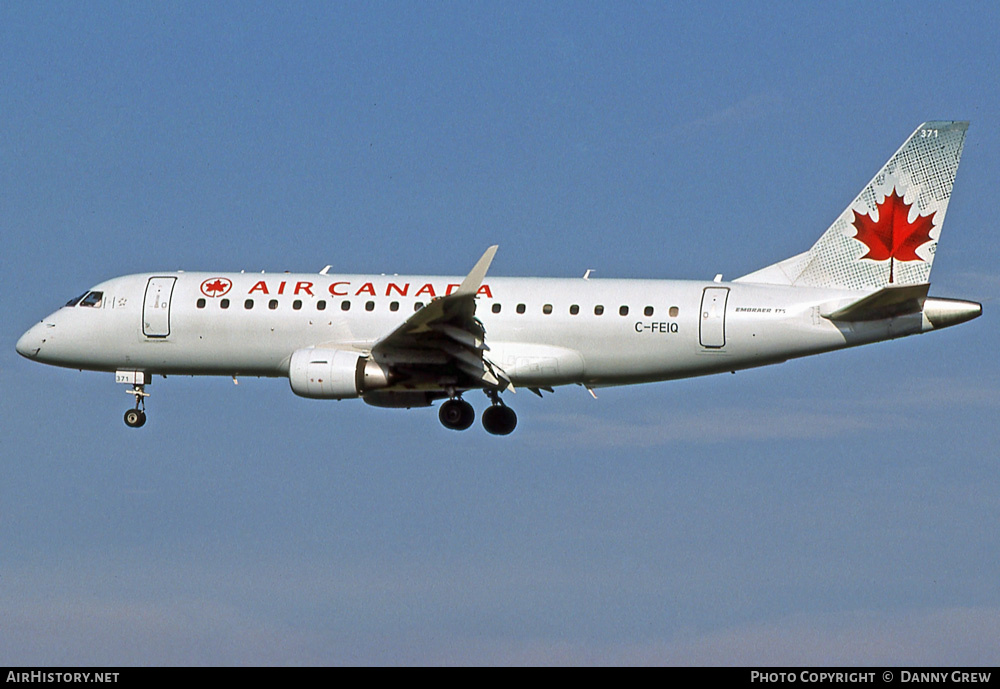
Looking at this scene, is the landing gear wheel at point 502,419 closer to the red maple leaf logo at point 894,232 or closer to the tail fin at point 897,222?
the tail fin at point 897,222

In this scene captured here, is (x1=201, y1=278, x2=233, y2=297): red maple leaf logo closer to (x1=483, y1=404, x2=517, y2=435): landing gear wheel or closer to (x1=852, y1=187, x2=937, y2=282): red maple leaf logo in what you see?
(x1=483, y1=404, x2=517, y2=435): landing gear wheel

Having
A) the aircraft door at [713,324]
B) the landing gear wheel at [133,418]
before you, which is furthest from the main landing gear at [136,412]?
the aircraft door at [713,324]

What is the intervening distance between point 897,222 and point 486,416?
521 inches

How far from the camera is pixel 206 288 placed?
44.8 metres

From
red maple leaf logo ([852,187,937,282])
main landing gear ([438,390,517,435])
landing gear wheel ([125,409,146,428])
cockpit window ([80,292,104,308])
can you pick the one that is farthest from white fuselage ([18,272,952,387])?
main landing gear ([438,390,517,435])

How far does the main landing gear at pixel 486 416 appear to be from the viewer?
145 feet

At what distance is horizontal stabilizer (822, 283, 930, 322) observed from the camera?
129 feet

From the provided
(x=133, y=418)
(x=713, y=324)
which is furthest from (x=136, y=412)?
(x=713, y=324)

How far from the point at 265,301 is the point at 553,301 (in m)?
8.55

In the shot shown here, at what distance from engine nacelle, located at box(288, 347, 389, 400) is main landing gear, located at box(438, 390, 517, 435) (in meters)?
2.76

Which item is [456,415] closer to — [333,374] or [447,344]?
[447,344]

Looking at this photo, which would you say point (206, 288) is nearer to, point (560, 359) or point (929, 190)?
point (560, 359)

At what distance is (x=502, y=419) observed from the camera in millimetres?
44969

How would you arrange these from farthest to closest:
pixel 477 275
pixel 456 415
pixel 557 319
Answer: pixel 456 415
pixel 557 319
pixel 477 275
